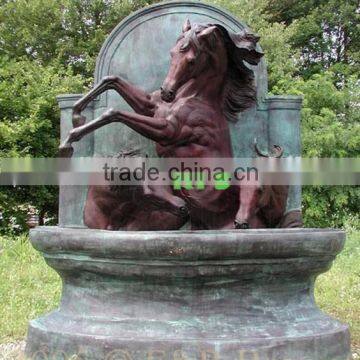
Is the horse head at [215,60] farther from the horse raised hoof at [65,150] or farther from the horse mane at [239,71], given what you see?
the horse raised hoof at [65,150]

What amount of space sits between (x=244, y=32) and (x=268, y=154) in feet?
2.46

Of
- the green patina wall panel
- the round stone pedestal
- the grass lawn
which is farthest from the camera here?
the grass lawn

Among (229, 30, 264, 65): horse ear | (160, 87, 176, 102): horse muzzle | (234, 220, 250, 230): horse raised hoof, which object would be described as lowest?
(234, 220, 250, 230): horse raised hoof

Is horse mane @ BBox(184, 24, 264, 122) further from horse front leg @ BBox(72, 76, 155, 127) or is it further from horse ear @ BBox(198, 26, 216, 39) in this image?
horse front leg @ BBox(72, 76, 155, 127)

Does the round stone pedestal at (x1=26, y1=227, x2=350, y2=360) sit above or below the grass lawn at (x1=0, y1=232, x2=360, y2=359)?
above

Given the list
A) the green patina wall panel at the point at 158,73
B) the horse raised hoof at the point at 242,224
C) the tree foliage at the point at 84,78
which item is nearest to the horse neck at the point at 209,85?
the green patina wall panel at the point at 158,73

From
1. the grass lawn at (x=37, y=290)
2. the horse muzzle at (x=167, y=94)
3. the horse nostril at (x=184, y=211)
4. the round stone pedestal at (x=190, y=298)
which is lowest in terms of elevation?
the grass lawn at (x=37, y=290)

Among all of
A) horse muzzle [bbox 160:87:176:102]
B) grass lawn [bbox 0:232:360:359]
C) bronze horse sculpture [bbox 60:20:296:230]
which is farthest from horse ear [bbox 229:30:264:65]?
grass lawn [bbox 0:232:360:359]

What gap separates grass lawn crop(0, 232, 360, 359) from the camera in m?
4.60

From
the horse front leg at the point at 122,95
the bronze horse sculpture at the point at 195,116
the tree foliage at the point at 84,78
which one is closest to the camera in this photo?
the bronze horse sculpture at the point at 195,116

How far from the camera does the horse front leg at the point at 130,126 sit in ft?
10.8

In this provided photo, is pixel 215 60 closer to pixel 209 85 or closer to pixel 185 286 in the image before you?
pixel 209 85

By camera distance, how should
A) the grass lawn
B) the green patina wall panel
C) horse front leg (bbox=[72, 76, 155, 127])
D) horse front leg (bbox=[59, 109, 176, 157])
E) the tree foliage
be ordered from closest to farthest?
horse front leg (bbox=[59, 109, 176, 157]), horse front leg (bbox=[72, 76, 155, 127]), the green patina wall panel, the grass lawn, the tree foliage

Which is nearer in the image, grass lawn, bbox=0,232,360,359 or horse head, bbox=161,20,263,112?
horse head, bbox=161,20,263,112
